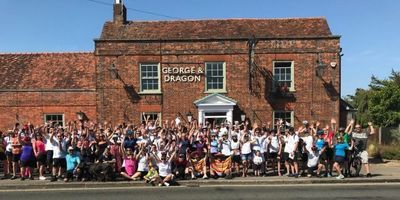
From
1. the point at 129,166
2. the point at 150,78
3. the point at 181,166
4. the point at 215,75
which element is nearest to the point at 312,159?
the point at 181,166

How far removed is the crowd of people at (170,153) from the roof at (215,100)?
7340 mm

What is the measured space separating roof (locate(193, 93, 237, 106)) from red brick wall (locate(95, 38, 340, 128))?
0.39 meters

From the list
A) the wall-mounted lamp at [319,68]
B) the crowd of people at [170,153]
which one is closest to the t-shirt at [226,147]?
the crowd of people at [170,153]

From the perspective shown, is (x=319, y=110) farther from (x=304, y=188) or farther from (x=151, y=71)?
(x=304, y=188)

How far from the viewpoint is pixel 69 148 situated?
43.9 ft

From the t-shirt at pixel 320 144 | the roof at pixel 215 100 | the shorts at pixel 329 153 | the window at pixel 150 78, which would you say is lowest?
the shorts at pixel 329 153

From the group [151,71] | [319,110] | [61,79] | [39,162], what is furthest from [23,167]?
[319,110]

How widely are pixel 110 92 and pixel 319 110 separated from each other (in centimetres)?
1085

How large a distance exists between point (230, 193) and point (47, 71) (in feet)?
57.9

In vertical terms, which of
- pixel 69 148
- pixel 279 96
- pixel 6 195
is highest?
pixel 279 96

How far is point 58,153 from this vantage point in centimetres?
1346

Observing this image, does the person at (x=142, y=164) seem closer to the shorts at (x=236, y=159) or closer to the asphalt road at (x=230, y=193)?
the asphalt road at (x=230, y=193)

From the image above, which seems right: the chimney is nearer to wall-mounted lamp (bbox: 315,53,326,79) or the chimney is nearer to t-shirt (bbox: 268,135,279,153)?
wall-mounted lamp (bbox: 315,53,326,79)

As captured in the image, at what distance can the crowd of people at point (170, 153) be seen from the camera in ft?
43.9
